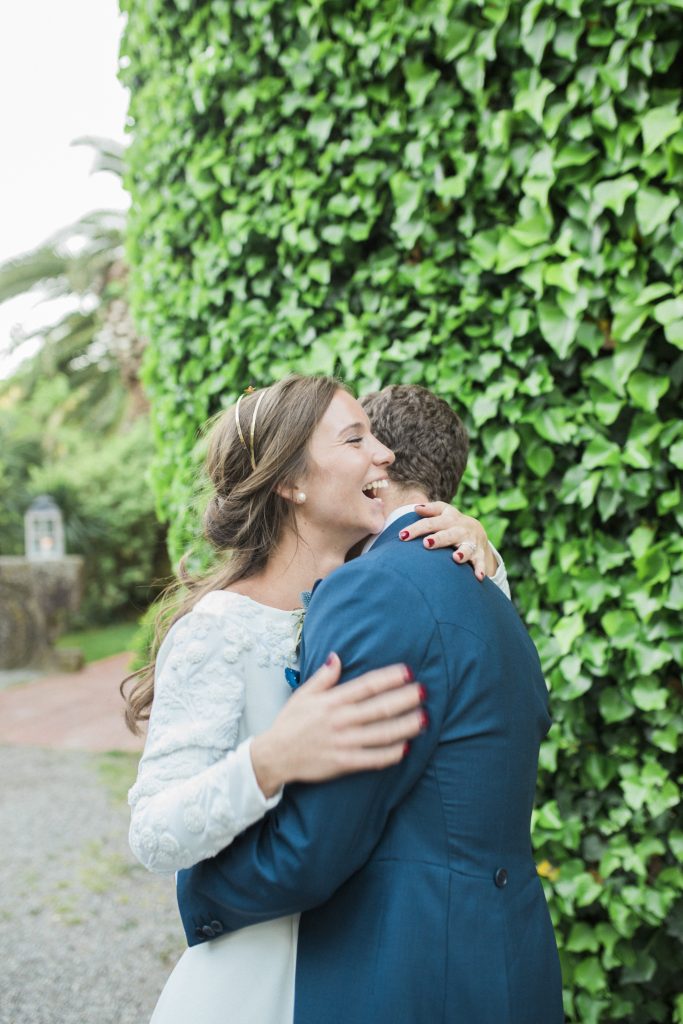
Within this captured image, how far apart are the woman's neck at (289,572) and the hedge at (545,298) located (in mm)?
1091

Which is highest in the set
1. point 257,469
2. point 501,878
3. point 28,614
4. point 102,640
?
point 257,469

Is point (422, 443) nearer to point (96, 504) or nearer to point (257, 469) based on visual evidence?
point (257, 469)

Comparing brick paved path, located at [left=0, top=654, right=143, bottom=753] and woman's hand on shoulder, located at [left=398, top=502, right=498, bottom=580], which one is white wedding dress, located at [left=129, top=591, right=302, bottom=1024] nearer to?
woman's hand on shoulder, located at [left=398, top=502, right=498, bottom=580]

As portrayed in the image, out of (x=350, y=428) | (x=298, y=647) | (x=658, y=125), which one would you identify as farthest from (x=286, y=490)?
(x=658, y=125)

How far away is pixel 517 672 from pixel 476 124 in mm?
1987

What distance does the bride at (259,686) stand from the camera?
4.33 feet

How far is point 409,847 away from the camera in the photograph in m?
1.42

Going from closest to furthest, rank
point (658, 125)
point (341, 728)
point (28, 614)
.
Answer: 1. point (341, 728)
2. point (658, 125)
3. point (28, 614)

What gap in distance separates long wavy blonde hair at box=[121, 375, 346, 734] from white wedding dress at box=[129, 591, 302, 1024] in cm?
17

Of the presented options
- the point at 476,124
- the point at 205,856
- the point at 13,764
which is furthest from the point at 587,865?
the point at 13,764

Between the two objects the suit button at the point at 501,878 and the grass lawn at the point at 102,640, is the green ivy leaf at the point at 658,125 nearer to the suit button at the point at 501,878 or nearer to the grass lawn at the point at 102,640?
the suit button at the point at 501,878

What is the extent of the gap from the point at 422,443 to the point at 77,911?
3757 millimetres

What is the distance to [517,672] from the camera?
1.54 metres

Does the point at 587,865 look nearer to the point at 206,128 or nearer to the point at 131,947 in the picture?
the point at 131,947
